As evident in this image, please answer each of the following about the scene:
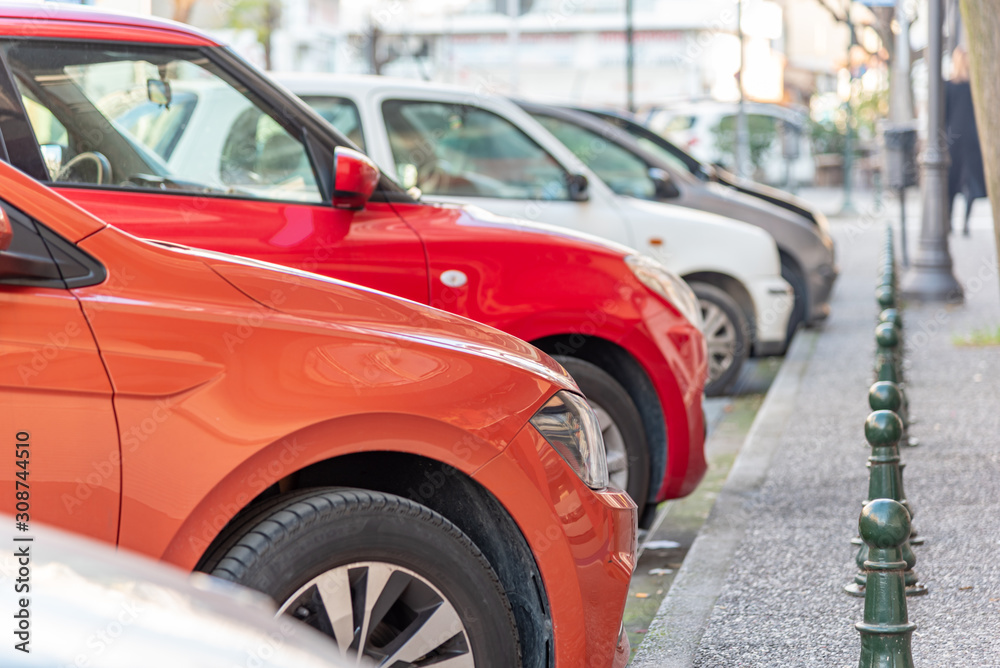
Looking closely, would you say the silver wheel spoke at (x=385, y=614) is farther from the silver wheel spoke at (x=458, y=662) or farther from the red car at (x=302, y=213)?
the red car at (x=302, y=213)

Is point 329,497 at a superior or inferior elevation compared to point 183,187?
inferior

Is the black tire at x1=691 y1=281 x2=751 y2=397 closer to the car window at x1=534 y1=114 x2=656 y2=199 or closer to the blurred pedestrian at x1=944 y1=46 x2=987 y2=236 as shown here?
the car window at x1=534 y1=114 x2=656 y2=199

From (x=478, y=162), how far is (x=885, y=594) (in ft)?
16.3

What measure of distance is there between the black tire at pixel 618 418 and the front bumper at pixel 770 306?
12.2 feet

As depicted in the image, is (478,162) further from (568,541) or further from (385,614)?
(385,614)

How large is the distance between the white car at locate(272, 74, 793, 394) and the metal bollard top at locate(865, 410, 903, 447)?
361 centimetres

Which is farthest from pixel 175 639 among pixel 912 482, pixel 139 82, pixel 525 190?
pixel 525 190

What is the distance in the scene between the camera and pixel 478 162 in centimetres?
768

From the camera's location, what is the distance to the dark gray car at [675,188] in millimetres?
9172

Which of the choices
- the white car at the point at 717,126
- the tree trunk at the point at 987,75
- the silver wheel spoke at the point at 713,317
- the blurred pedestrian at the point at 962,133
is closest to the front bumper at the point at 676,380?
the silver wheel spoke at the point at 713,317

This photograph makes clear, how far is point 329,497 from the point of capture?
269 centimetres

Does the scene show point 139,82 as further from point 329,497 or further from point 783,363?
point 783,363

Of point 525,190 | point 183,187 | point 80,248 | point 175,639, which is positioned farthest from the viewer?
point 525,190

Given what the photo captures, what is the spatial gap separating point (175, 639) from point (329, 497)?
121cm
